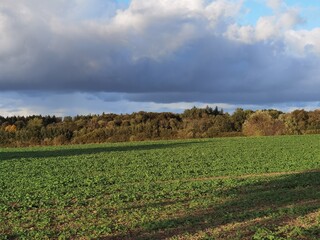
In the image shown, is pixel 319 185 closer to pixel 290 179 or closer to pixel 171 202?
pixel 290 179

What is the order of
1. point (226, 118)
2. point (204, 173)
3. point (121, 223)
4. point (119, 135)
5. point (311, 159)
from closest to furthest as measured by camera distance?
point (121, 223) → point (204, 173) → point (311, 159) → point (119, 135) → point (226, 118)

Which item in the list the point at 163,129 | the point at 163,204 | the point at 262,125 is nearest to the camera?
the point at 163,204

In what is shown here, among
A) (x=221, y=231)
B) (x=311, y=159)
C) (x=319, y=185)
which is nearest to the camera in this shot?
(x=221, y=231)

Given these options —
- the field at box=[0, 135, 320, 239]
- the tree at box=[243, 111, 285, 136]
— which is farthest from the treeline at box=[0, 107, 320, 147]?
the field at box=[0, 135, 320, 239]

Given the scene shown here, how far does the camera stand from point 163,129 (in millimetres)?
75750

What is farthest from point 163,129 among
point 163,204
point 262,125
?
point 163,204

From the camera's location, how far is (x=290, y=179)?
2034 cm

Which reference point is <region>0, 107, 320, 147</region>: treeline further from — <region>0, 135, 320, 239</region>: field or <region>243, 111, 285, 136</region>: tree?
<region>0, 135, 320, 239</region>: field

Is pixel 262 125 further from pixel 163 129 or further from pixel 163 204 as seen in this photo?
pixel 163 204

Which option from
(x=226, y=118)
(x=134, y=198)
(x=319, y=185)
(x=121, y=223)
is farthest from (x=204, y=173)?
(x=226, y=118)

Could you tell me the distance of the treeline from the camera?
7194 centimetres

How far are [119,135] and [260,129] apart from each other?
19.8 m

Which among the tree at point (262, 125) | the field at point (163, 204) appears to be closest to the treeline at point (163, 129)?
the tree at point (262, 125)

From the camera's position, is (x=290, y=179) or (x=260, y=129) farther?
(x=260, y=129)
